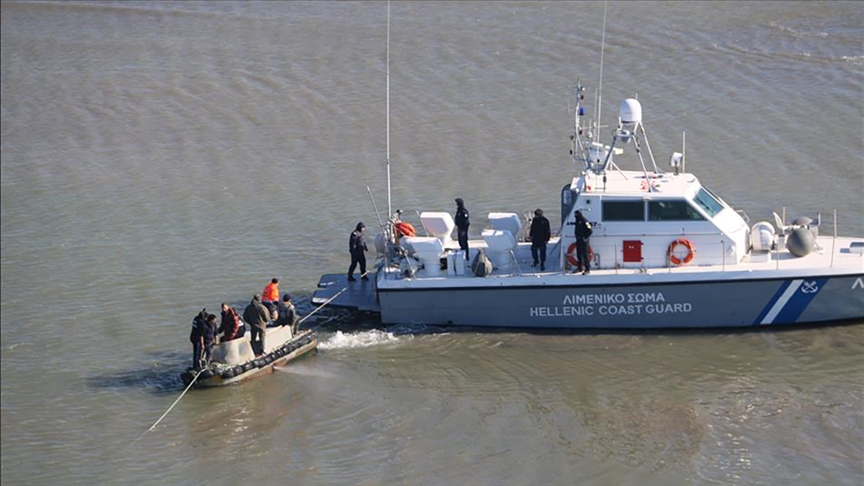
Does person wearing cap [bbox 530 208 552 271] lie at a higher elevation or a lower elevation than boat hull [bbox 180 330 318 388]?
higher

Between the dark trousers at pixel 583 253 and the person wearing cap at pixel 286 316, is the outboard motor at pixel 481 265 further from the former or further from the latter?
the person wearing cap at pixel 286 316

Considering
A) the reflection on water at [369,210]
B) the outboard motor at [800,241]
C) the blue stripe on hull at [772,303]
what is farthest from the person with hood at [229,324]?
the outboard motor at [800,241]

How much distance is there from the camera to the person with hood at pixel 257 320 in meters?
16.6

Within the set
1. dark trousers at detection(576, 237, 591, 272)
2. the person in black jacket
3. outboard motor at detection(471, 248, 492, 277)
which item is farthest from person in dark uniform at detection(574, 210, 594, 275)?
the person in black jacket

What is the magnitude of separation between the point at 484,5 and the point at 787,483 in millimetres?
20225

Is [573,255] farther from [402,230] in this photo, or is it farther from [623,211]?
[402,230]

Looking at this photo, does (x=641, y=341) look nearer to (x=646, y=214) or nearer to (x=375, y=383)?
(x=646, y=214)

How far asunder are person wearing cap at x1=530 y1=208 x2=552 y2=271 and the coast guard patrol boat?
22cm

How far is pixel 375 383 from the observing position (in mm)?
16547

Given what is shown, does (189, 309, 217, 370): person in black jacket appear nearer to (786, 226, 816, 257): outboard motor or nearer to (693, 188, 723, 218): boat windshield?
(693, 188, 723, 218): boat windshield

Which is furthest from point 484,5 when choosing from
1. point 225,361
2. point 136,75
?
point 225,361

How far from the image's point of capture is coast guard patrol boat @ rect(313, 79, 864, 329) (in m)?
16.9

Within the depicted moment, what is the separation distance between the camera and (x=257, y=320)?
1670cm

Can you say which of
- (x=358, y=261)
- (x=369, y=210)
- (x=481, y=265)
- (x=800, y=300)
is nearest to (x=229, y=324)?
(x=358, y=261)
